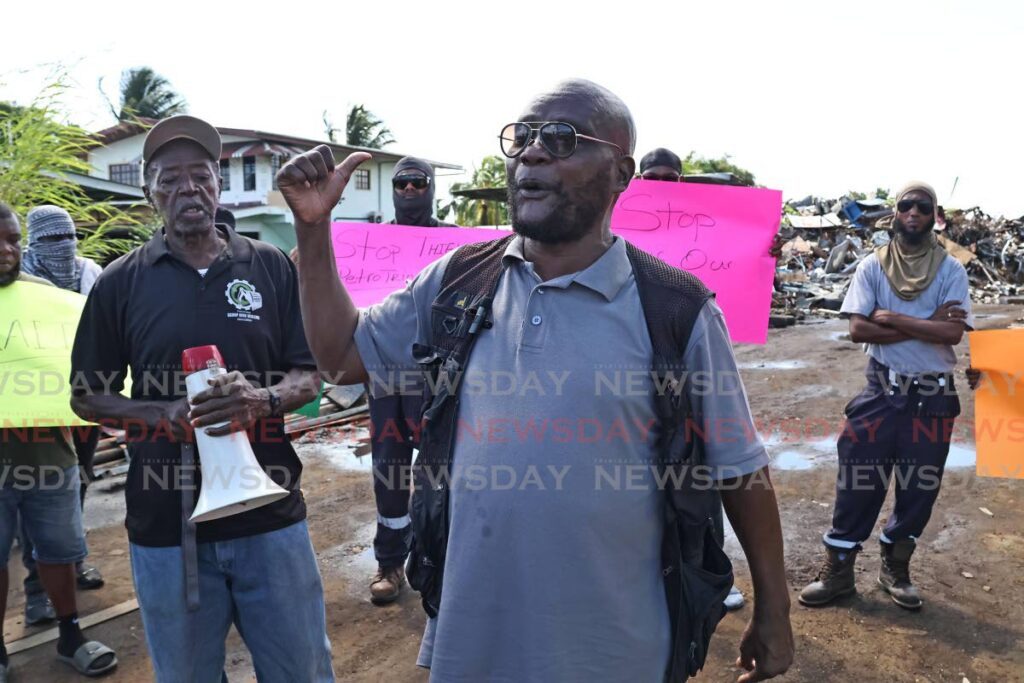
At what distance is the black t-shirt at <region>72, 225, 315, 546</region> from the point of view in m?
2.49

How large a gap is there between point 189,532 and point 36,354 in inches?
57.8

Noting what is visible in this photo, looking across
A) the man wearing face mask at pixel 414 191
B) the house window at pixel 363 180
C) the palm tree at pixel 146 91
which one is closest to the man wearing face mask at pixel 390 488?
the man wearing face mask at pixel 414 191

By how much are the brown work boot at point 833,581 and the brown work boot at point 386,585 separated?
2195 millimetres

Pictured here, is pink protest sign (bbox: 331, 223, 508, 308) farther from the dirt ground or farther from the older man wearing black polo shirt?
the older man wearing black polo shirt

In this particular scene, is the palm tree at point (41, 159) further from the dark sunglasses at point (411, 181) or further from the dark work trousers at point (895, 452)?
the dark work trousers at point (895, 452)

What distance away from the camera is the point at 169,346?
2.50 meters

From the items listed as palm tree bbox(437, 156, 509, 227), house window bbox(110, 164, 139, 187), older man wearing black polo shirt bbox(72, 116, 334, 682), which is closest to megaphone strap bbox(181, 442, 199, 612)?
older man wearing black polo shirt bbox(72, 116, 334, 682)

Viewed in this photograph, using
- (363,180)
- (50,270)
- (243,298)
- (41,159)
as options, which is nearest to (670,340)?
(243,298)

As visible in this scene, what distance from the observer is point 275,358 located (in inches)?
107

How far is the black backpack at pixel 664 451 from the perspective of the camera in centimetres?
188

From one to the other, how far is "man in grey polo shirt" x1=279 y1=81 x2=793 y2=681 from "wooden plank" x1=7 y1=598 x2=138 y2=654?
2893mm

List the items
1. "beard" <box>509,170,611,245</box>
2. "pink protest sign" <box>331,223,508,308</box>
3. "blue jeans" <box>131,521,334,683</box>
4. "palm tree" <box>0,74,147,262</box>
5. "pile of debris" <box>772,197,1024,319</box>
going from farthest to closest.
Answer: "pile of debris" <box>772,197,1024,319</box> < "palm tree" <box>0,74,147,262</box> < "pink protest sign" <box>331,223,508,308</box> < "blue jeans" <box>131,521,334,683</box> < "beard" <box>509,170,611,245</box>

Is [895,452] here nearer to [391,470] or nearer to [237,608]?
[391,470]

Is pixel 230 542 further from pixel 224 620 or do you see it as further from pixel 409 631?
pixel 409 631
